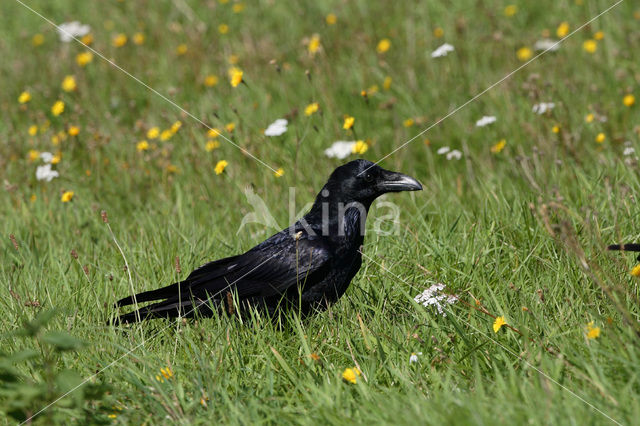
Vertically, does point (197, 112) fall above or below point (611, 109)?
above

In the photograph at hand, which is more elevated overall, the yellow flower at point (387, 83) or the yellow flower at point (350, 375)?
the yellow flower at point (387, 83)

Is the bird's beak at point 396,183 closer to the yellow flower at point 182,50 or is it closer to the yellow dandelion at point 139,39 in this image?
the yellow flower at point 182,50

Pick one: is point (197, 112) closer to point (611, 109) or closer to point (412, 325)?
point (611, 109)

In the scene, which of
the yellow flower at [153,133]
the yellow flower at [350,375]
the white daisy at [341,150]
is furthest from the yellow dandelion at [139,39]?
the yellow flower at [350,375]

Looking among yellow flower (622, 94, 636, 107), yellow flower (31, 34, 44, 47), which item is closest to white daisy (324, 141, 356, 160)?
yellow flower (622, 94, 636, 107)

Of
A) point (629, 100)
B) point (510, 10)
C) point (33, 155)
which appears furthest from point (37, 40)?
point (629, 100)

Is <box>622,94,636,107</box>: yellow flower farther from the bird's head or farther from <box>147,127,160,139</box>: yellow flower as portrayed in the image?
<box>147,127,160,139</box>: yellow flower

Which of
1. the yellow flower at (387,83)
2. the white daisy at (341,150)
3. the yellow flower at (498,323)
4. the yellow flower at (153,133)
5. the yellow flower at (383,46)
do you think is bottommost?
the yellow flower at (498,323)

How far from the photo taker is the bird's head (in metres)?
3.84

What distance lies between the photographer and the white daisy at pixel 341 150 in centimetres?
493

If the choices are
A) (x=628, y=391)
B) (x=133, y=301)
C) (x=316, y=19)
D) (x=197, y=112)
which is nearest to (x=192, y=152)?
(x=197, y=112)

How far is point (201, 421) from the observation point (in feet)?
8.05

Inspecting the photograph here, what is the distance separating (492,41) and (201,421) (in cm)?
524

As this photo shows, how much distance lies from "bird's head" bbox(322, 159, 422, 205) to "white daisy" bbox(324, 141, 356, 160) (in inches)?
39.6
